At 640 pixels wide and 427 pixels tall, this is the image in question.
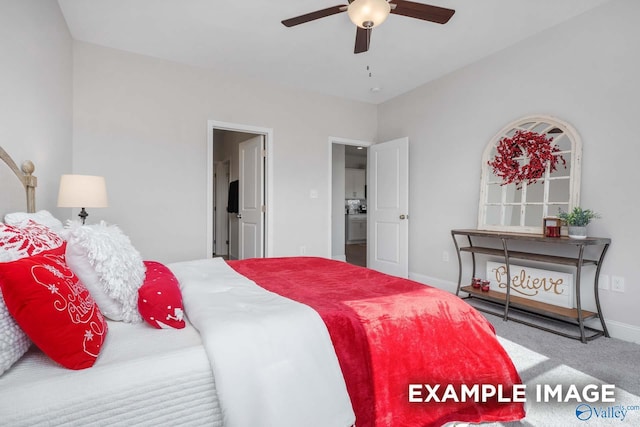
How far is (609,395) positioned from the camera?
184cm

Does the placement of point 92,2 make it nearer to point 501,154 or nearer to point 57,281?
point 57,281

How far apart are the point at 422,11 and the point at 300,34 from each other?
142 centimetres

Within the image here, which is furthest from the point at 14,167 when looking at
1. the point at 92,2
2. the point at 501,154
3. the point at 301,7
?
the point at 501,154

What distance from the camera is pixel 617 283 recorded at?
8.78 ft

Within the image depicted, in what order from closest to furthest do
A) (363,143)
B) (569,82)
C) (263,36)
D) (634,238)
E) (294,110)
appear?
1. (634,238)
2. (569,82)
3. (263,36)
4. (294,110)
5. (363,143)

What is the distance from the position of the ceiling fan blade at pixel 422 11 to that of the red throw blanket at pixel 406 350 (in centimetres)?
168

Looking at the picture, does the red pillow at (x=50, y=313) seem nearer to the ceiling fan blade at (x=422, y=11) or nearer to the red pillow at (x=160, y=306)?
the red pillow at (x=160, y=306)

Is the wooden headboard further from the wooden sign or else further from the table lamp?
the wooden sign

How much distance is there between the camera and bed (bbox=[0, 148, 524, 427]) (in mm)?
892

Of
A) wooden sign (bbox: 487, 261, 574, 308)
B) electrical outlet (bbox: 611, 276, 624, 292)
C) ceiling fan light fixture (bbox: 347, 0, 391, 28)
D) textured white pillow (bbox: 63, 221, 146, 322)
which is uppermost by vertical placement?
ceiling fan light fixture (bbox: 347, 0, 391, 28)

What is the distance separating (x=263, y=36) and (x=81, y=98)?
6.35 feet

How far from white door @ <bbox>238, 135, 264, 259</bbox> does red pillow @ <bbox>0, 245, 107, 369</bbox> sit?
3407 mm

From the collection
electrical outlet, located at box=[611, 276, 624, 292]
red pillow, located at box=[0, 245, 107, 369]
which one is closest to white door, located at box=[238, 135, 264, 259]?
red pillow, located at box=[0, 245, 107, 369]

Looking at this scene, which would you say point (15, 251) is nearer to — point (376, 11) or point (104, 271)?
point (104, 271)
